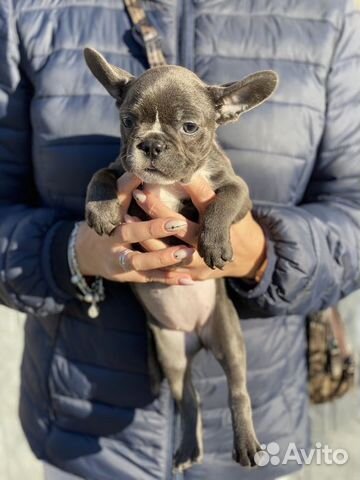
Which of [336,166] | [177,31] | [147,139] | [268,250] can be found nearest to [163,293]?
[268,250]

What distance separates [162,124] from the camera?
1.90 m

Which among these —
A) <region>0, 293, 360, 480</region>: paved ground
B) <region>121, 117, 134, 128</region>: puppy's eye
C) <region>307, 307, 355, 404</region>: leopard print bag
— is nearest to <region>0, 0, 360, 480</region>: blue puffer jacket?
<region>121, 117, 134, 128</region>: puppy's eye

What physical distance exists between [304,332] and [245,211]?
64cm

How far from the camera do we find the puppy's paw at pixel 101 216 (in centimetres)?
189

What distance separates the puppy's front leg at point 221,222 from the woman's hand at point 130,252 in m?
0.06

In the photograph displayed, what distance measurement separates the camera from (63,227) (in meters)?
2.03

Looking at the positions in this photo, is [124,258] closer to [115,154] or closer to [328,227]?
[115,154]

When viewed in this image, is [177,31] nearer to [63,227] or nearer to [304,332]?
[63,227]

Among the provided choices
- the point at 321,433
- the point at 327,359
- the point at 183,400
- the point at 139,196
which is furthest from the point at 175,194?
the point at 321,433

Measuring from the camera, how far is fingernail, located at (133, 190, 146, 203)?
1.93 meters

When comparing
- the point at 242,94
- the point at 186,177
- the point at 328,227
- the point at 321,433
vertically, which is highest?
the point at 242,94

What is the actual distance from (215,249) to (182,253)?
0.31ft

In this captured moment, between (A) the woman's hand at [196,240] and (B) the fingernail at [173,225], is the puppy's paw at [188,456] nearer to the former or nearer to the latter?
(A) the woman's hand at [196,240]

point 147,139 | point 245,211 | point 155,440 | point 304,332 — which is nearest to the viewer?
point 147,139
